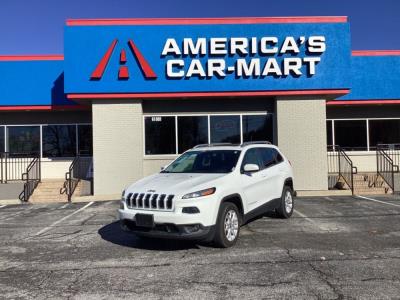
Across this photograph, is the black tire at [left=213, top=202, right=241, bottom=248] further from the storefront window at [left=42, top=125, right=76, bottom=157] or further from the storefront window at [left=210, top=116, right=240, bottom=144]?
the storefront window at [left=42, top=125, right=76, bottom=157]

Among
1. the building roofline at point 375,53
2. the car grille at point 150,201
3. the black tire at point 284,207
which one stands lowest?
the black tire at point 284,207

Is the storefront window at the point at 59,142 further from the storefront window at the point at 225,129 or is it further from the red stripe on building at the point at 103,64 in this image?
the storefront window at the point at 225,129

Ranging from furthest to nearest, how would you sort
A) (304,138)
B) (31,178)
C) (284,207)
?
(31,178), (304,138), (284,207)

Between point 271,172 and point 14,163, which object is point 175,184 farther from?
point 14,163

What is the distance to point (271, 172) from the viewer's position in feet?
29.5

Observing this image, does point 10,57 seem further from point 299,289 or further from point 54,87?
point 299,289

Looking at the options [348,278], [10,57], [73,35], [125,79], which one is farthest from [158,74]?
[348,278]

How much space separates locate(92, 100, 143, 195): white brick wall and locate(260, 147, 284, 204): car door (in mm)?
6587

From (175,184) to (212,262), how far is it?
1481 millimetres

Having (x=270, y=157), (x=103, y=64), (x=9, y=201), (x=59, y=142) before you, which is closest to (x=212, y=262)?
(x=270, y=157)

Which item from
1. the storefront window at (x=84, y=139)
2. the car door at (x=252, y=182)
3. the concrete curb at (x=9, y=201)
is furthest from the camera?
the storefront window at (x=84, y=139)

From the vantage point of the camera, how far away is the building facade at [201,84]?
14688mm

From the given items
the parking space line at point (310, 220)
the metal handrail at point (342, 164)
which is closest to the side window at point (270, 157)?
the parking space line at point (310, 220)

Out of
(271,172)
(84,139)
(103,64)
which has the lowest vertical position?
(271,172)
